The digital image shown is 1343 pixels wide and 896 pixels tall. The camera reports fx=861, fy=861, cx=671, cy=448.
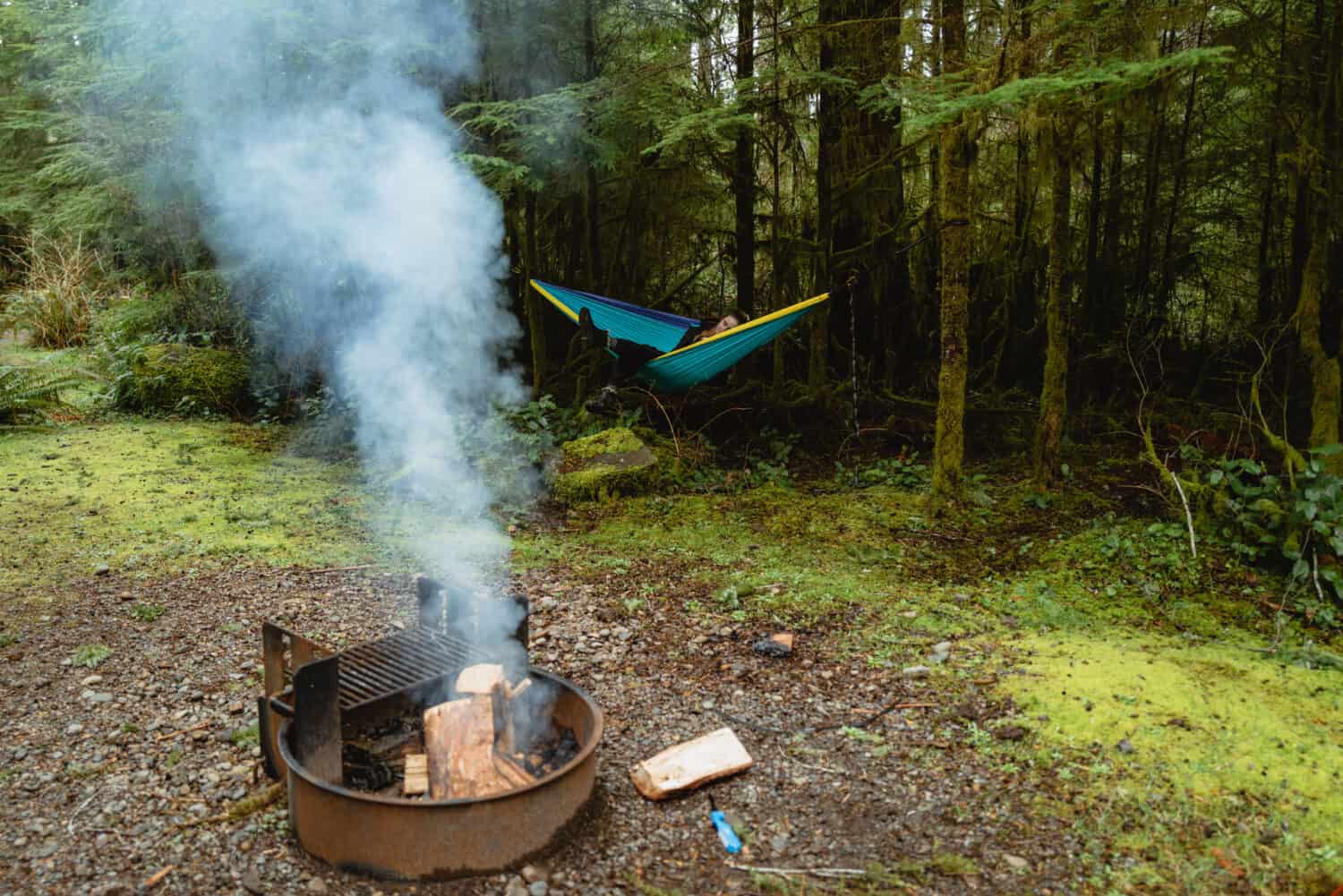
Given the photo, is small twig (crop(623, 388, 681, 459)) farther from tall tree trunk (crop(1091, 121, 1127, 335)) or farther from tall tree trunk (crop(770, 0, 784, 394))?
tall tree trunk (crop(1091, 121, 1127, 335))

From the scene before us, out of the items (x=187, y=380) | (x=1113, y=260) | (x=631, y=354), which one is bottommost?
(x=187, y=380)

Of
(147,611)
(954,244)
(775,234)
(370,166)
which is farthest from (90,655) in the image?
(775,234)

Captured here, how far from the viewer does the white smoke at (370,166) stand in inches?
174

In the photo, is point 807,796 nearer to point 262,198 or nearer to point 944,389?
point 944,389

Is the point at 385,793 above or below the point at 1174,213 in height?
below

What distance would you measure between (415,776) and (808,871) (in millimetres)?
853

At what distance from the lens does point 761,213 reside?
617 centimetres

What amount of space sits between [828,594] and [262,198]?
4446 mm

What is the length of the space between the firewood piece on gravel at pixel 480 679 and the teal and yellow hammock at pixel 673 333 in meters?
2.55

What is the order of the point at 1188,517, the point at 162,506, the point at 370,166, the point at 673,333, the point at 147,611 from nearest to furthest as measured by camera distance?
the point at 147,611
the point at 1188,517
the point at 162,506
the point at 370,166
the point at 673,333

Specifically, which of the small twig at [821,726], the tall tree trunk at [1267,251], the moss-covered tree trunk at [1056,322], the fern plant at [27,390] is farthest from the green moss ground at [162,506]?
the tall tree trunk at [1267,251]

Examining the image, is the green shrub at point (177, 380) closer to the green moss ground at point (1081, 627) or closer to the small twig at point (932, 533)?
the green moss ground at point (1081, 627)

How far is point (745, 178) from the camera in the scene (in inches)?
209

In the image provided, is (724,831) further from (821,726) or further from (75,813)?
(75,813)
